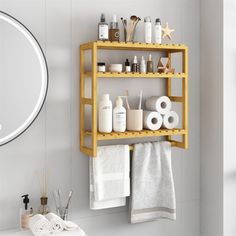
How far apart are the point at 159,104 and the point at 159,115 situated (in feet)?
0.19

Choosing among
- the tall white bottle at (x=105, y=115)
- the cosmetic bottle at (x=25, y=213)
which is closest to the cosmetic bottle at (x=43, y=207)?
the cosmetic bottle at (x=25, y=213)

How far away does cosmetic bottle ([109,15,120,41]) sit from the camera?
7.02 ft

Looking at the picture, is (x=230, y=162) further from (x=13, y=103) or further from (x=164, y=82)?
(x=13, y=103)

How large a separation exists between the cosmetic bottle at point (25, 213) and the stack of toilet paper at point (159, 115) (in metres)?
0.71

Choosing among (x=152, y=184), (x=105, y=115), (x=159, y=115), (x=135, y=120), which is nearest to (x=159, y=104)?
(x=159, y=115)

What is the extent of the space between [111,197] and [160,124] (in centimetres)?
46

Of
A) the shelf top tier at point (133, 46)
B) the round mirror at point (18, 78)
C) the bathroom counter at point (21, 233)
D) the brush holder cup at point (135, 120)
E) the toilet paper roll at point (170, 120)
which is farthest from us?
the toilet paper roll at point (170, 120)

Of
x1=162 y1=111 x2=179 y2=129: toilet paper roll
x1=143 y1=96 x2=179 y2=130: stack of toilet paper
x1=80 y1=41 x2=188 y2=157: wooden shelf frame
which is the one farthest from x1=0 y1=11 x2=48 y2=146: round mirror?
x1=162 y1=111 x2=179 y2=129: toilet paper roll

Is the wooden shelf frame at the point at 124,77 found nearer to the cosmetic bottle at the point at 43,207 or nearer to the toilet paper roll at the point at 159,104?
the toilet paper roll at the point at 159,104

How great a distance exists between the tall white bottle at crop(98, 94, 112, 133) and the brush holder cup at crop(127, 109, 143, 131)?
0.43ft

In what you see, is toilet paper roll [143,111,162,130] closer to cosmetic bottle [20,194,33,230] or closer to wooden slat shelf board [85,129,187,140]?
wooden slat shelf board [85,129,187,140]

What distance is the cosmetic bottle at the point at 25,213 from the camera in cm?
200

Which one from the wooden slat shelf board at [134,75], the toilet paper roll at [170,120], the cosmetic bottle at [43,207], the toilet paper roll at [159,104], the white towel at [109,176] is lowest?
the cosmetic bottle at [43,207]

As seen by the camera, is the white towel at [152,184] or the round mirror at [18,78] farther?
the white towel at [152,184]
